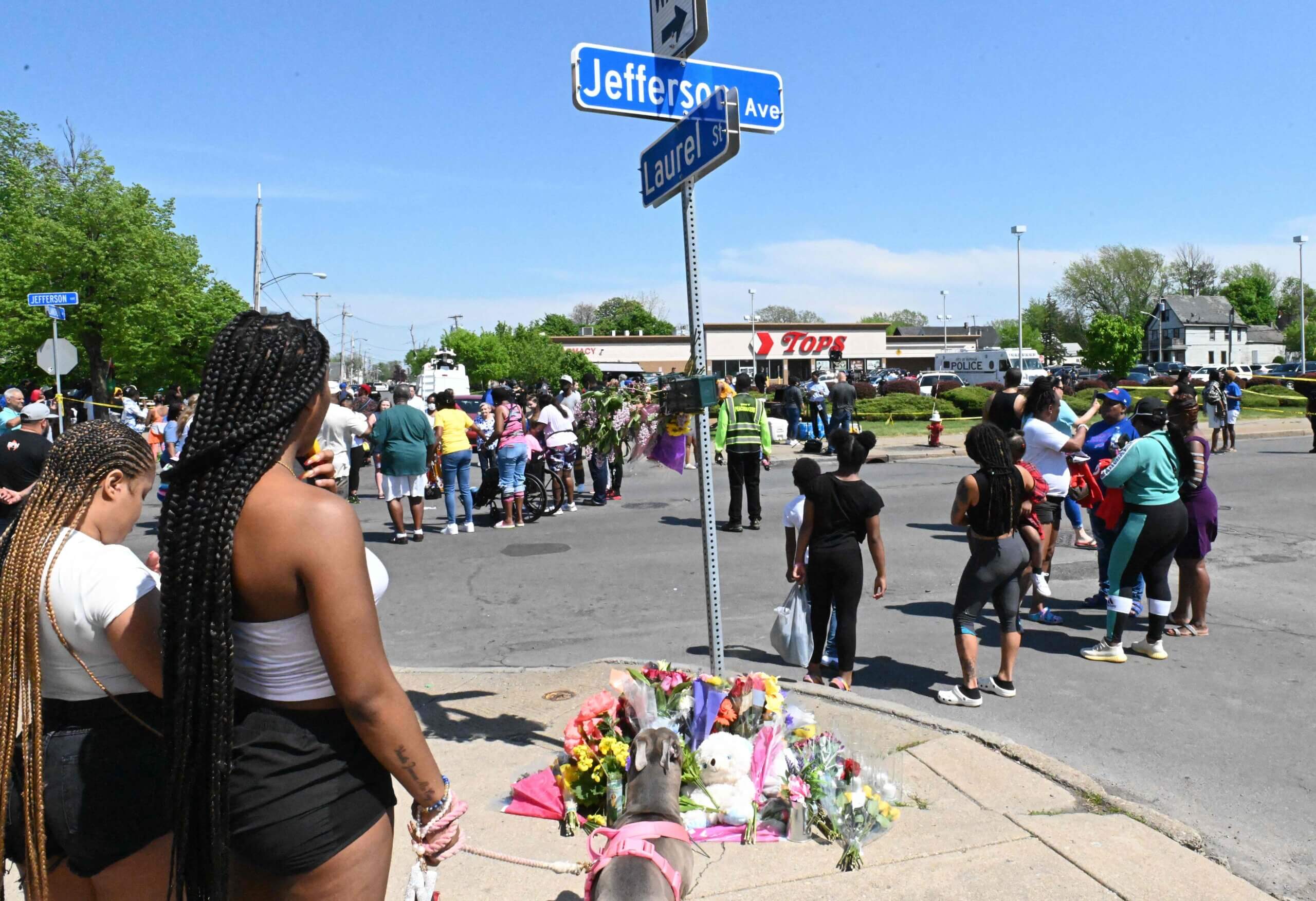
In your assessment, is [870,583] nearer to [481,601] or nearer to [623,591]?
[623,591]

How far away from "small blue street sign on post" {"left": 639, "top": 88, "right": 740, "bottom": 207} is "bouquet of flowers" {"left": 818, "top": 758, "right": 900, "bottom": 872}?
256 centimetres

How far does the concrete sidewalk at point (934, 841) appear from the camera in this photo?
3.42 m

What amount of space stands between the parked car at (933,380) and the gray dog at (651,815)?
138ft

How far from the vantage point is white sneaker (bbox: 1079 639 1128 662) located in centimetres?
628

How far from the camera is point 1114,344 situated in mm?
43562

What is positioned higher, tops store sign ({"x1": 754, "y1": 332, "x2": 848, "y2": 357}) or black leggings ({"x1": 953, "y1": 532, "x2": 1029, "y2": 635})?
tops store sign ({"x1": 754, "y1": 332, "x2": 848, "y2": 357})

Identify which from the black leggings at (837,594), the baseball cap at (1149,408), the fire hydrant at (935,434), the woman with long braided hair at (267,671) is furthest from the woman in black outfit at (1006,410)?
the fire hydrant at (935,434)

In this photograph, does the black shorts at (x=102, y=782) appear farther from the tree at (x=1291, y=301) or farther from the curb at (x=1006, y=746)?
the tree at (x=1291, y=301)

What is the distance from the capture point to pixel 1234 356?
97.9m

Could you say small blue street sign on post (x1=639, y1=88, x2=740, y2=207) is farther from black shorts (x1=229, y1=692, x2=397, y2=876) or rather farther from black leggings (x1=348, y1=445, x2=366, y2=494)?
black leggings (x1=348, y1=445, x2=366, y2=494)

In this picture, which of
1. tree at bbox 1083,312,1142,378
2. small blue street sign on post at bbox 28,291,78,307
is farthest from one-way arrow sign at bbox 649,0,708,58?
tree at bbox 1083,312,1142,378

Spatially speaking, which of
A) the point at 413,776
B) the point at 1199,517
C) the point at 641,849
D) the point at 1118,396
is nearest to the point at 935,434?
the point at 1118,396

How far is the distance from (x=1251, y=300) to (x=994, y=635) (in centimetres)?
12143

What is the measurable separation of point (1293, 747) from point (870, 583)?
4160 millimetres
